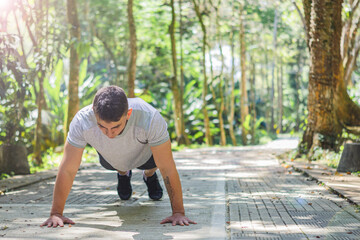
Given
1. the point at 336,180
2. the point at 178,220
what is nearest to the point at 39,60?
the point at 336,180

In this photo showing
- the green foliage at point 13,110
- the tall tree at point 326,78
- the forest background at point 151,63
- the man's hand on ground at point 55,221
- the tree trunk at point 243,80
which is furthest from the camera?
the tree trunk at point 243,80

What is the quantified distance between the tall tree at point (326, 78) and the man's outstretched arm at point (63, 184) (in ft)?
27.6

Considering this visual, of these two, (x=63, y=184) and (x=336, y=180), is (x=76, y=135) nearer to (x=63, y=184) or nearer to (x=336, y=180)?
(x=63, y=184)

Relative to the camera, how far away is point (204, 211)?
18.5 ft

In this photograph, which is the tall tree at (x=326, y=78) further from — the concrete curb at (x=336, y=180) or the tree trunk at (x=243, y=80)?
the tree trunk at (x=243, y=80)

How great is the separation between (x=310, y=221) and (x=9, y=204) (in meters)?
3.70

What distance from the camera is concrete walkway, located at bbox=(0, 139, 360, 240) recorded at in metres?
4.48

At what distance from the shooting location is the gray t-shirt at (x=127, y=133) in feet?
15.9

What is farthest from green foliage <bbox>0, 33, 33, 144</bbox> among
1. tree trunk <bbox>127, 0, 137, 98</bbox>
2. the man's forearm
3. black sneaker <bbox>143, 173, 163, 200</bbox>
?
tree trunk <bbox>127, 0, 137, 98</bbox>

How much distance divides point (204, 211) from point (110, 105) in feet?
6.25

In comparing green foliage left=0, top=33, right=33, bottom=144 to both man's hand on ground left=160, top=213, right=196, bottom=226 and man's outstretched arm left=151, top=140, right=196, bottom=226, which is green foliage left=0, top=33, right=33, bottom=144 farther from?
man's hand on ground left=160, top=213, right=196, bottom=226

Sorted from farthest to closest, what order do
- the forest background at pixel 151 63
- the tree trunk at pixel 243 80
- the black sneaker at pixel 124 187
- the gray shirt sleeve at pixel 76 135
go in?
the tree trunk at pixel 243 80 < the forest background at pixel 151 63 < the black sneaker at pixel 124 187 < the gray shirt sleeve at pixel 76 135

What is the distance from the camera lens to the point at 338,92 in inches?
487

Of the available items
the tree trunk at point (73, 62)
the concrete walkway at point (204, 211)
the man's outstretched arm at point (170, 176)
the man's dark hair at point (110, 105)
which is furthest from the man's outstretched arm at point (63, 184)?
the tree trunk at point (73, 62)
